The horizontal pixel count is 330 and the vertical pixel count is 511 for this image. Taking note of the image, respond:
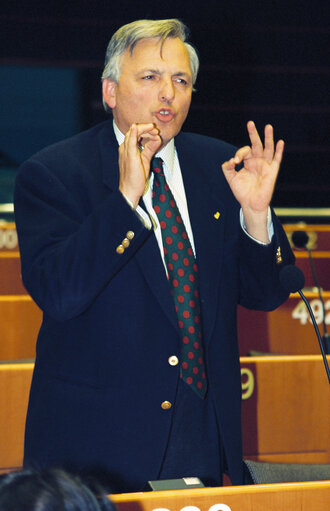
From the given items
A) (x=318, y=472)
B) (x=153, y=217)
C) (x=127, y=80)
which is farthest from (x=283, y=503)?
(x=127, y=80)

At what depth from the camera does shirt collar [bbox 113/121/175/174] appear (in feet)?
5.66

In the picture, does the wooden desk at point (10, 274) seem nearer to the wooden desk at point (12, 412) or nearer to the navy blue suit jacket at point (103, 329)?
the wooden desk at point (12, 412)

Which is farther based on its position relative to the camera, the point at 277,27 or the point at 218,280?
the point at 277,27

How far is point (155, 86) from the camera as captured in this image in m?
1.64

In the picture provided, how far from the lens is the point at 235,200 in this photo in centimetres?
179

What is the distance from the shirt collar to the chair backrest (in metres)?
0.73

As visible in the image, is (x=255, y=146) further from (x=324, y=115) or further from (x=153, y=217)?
(x=324, y=115)

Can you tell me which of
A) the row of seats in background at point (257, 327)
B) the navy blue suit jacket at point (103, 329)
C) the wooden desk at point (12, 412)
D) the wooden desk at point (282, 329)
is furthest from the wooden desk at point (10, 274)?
the navy blue suit jacket at point (103, 329)

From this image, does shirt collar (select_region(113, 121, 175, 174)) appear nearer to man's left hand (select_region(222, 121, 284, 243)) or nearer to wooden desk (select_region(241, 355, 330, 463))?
man's left hand (select_region(222, 121, 284, 243))

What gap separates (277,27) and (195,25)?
92 cm

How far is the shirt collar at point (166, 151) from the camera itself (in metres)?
1.72

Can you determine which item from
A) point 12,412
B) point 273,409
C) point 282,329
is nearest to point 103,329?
point 12,412

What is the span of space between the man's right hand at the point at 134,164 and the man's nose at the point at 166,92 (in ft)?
0.34

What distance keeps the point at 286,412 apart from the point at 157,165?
1.33m
